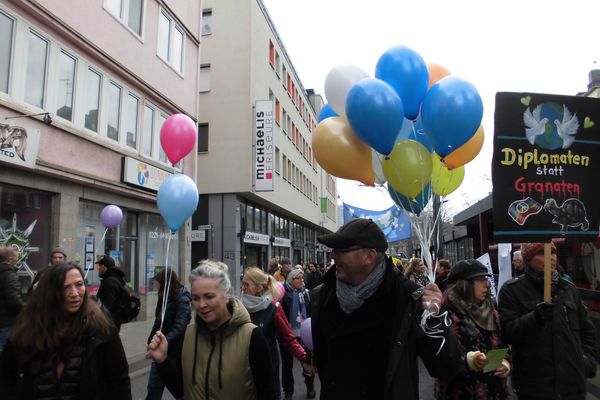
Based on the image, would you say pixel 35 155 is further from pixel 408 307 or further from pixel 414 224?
pixel 408 307

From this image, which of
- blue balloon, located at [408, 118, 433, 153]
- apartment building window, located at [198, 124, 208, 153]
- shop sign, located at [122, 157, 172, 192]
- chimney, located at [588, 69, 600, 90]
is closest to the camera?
blue balloon, located at [408, 118, 433, 153]

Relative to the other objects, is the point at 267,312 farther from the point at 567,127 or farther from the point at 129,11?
the point at 129,11

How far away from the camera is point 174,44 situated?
16.6m

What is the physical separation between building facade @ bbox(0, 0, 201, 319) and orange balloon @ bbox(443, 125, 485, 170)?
319 inches

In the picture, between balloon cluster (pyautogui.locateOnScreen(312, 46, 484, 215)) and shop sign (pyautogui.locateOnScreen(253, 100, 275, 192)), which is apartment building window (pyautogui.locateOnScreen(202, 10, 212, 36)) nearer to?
shop sign (pyautogui.locateOnScreen(253, 100, 275, 192))

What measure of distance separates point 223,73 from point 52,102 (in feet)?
44.3

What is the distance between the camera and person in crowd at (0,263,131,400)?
2.48 m

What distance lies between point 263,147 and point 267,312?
18289 mm

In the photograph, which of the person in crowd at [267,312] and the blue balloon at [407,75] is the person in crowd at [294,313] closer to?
the person in crowd at [267,312]

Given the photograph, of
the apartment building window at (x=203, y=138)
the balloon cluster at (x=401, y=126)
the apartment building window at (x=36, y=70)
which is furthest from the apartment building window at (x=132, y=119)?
the balloon cluster at (x=401, y=126)

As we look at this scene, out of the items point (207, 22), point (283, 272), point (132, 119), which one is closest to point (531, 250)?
point (283, 272)

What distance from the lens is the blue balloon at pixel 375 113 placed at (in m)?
3.71

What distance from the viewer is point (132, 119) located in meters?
14.1

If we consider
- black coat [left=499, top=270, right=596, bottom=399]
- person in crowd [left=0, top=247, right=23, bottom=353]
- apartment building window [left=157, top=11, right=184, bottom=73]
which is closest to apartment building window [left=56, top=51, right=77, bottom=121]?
apartment building window [left=157, top=11, right=184, bottom=73]
